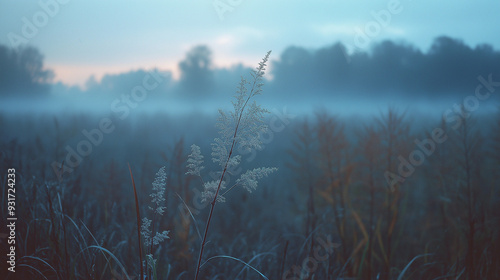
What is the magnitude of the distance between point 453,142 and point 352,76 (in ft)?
10.7

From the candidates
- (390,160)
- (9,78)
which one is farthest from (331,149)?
(9,78)

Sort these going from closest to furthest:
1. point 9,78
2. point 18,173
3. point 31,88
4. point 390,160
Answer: point 18,173, point 390,160, point 9,78, point 31,88

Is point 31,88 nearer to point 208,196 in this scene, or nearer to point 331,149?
point 331,149

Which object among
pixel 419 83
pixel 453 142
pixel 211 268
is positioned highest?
pixel 419 83

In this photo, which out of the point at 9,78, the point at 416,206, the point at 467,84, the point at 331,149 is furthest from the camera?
the point at 416,206

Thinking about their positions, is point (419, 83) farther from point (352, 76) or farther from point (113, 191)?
point (113, 191)

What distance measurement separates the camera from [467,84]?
14.7 feet

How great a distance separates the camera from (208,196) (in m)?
1.19

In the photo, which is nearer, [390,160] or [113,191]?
[390,160]

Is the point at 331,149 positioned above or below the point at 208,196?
above

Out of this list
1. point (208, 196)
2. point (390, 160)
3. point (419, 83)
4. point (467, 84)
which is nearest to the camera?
point (208, 196)

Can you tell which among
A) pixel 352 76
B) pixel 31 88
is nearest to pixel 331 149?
pixel 352 76

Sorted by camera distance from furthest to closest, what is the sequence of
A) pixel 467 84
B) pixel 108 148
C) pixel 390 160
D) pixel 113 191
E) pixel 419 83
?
pixel 108 148 < pixel 419 83 < pixel 467 84 < pixel 113 191 < pixel 390 160

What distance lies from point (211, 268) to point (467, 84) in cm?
448
